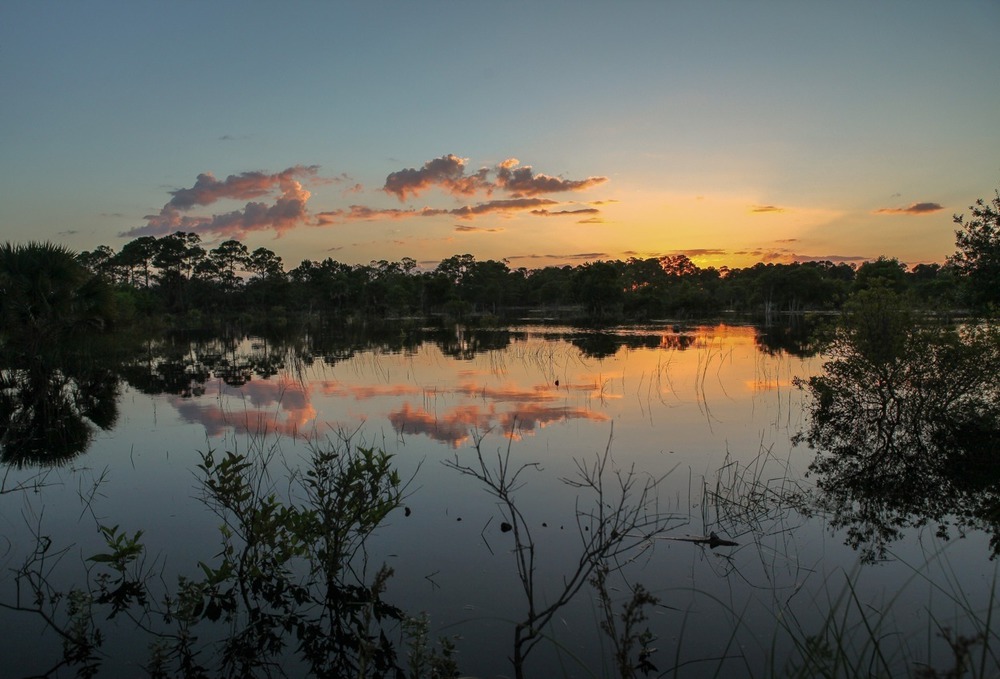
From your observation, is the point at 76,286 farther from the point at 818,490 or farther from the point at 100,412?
the point at 818,490

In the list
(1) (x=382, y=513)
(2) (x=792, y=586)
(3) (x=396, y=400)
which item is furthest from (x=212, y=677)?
(3) (x=396, y=400)

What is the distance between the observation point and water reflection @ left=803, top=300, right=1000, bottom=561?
Answer: 7.58 m

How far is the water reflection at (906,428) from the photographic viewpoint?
7578mm

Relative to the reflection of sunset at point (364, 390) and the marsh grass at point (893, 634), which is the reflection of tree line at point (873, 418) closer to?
the marsh grass at point (893, 634)

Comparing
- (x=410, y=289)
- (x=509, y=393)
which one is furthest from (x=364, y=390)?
(x=410, y=289)

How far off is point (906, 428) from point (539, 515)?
8.80 meters

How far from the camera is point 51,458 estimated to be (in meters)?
9.85

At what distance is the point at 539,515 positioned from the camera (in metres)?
7.36

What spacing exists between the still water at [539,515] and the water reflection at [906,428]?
0.44 metres

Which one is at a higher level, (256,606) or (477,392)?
(477,392)

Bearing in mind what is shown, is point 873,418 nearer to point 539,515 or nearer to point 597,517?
point 597,517

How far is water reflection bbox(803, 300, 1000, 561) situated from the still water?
0.44 meters

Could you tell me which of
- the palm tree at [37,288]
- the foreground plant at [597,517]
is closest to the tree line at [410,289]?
the palm tree at [37,288]

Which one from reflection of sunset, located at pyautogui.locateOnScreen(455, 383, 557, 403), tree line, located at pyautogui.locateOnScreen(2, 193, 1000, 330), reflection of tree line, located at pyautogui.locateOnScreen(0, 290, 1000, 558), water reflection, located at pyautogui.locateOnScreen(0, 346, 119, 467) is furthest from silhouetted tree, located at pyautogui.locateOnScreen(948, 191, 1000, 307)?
tree line, located at pyautogui.locateOnScreen(2, 193, 1000, 330)
